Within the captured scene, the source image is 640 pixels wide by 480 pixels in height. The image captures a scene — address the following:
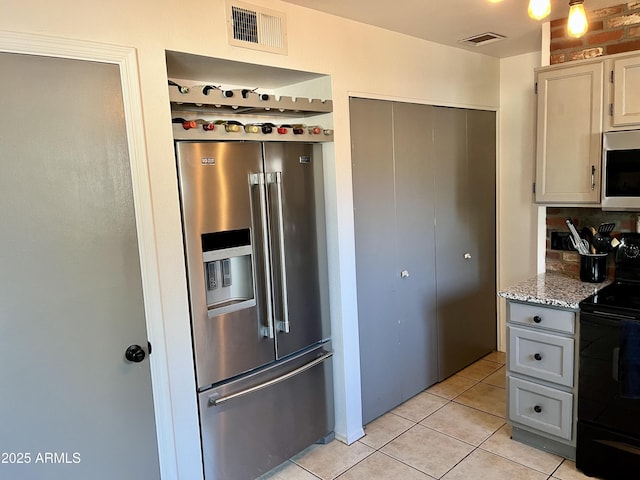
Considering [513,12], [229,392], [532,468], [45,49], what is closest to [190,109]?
[45,49]

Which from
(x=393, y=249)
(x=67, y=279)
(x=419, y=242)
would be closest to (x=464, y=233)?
(x=419, y=242)

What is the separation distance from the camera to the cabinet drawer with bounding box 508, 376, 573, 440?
98.1 inches

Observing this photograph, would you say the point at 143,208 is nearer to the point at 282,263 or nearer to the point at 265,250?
the point at 265,250

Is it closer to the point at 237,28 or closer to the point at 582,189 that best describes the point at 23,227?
the point at 237,28

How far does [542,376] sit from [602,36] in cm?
204

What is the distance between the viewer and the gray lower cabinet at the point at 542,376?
2457 mm

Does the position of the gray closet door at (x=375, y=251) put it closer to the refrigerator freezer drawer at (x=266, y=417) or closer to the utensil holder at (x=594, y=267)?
the refrigerator freezer drawer at (x=266, y=417)

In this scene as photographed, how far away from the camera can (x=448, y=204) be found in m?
3.48

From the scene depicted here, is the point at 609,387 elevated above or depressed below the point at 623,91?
below

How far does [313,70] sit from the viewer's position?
250 cm

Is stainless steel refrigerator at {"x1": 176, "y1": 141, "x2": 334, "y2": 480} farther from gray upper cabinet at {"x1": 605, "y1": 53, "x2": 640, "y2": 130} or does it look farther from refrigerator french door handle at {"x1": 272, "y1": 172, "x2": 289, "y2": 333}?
gray upper cabinet at {"x1": 605, "y1": 53, "x2": 640, "y2": 130}

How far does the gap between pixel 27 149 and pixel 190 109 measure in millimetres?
825

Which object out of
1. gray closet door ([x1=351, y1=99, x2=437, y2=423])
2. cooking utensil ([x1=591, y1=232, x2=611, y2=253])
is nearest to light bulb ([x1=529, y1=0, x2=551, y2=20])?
gray closet door ([x1=351, y1=99, x2=437, y2=423])

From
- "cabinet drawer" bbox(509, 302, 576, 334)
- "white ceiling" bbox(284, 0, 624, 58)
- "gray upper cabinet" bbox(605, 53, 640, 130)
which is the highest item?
"white ceiling" bbox(284, 0, 624, 58)
